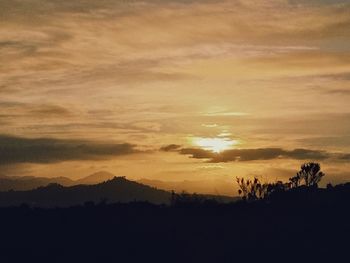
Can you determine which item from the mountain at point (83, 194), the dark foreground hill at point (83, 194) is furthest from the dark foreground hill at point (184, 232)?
the mountain at point (83, 194)

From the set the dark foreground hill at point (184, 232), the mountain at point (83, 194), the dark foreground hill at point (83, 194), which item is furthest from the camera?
the mountain at point (83, 194)

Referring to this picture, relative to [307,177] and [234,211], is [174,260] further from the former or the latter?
[307,177]

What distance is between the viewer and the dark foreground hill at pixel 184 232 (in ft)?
122

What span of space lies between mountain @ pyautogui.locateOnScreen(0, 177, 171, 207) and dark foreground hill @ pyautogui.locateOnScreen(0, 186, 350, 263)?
52.5m

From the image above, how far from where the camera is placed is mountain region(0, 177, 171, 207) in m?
111

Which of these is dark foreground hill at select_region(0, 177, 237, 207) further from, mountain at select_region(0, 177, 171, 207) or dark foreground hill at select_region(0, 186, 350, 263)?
dark foreground hill at select_region(0, 186, 350, 263)

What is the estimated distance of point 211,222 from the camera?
134ft

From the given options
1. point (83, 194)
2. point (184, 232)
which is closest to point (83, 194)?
point (83, 194)

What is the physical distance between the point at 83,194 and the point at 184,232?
90273 millimetres

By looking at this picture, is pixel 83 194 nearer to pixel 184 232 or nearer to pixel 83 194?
pixel 83 194

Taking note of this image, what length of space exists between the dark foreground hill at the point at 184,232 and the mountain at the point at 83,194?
52.5 metres

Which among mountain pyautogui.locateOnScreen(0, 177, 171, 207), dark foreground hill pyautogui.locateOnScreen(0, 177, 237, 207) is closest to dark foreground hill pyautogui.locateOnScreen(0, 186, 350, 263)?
dark foreground hill pyautogui.locateOnScreen(0, 177, 237, 207)

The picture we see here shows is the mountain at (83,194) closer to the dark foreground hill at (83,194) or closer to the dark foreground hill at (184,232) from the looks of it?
the dark foreground hill at (83,194)

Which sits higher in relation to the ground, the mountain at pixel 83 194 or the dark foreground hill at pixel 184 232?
the mountain at pixel 83 194
